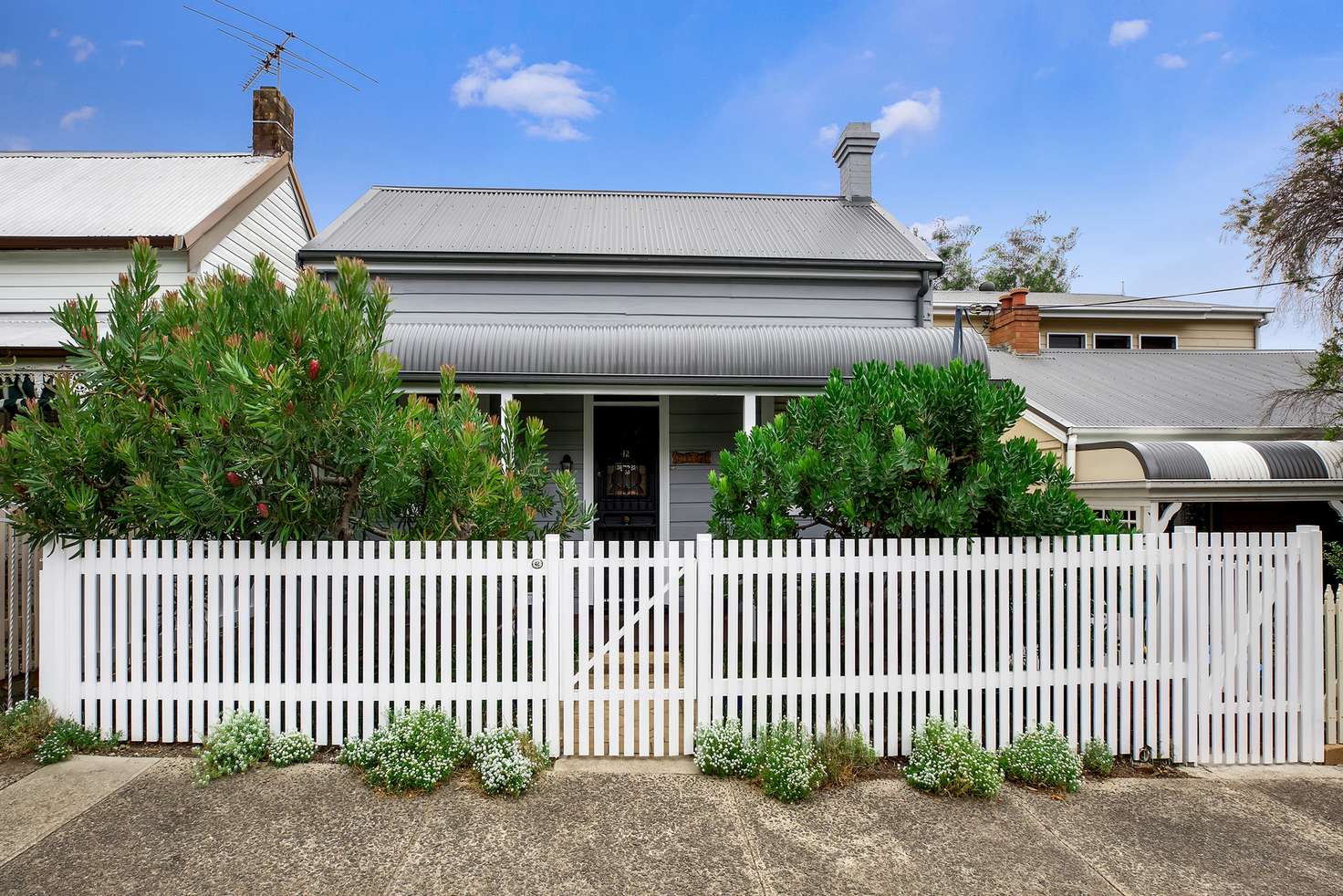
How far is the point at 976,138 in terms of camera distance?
20062mm

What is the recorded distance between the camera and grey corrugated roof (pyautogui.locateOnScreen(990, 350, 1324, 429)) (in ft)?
32.6

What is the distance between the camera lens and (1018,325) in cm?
1362

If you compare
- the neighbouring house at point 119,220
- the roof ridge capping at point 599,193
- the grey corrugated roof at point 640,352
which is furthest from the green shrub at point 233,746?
the roof ridge capping at point 599,193

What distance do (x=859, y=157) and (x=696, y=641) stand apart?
10.2 m

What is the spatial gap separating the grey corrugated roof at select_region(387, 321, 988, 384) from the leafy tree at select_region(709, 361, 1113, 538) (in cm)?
239

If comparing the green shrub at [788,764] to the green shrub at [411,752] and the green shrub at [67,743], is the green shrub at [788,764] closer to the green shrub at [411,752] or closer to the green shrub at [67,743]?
the green shrub at [411,752]

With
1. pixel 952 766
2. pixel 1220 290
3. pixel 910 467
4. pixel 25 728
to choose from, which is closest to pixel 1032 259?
pixel 1220 290

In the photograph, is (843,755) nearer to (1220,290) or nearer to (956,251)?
(1220,290)

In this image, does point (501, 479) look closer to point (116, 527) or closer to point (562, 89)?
point (116, 527)

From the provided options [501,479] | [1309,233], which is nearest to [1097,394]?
[1309,233]

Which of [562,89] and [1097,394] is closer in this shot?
[1097,394]

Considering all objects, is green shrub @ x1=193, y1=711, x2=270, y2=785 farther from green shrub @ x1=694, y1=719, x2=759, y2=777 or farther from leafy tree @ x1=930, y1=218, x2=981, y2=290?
leafy tree @ x1=930, y1=218, x2=981, y2=290

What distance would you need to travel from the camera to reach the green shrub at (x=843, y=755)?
4.04 meters

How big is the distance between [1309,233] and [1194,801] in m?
6.78
